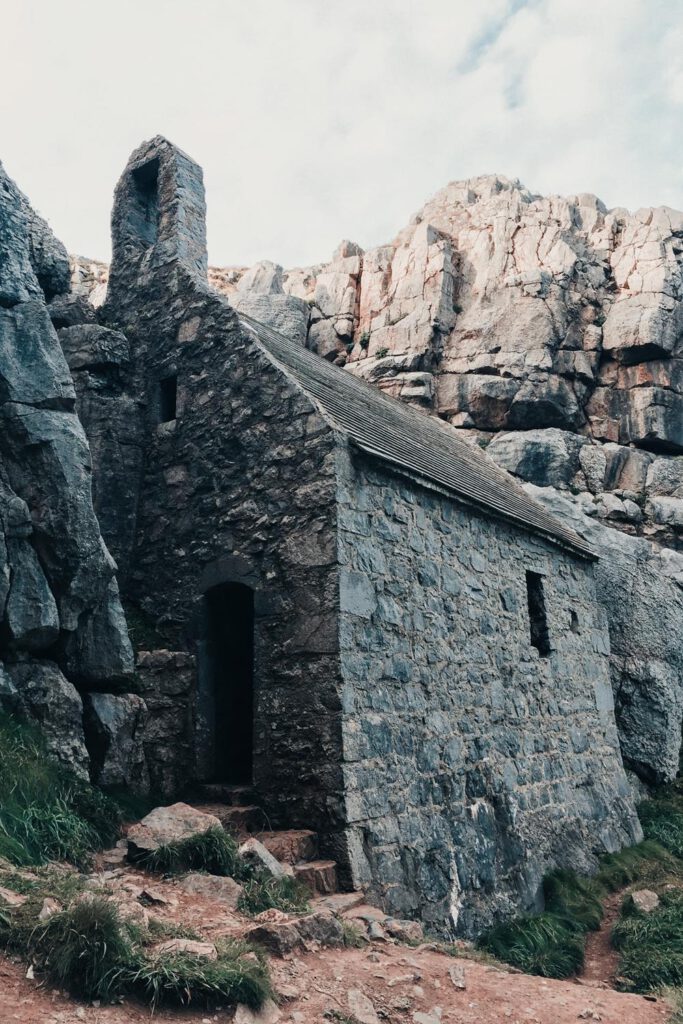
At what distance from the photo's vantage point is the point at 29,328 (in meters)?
Result: 7.87

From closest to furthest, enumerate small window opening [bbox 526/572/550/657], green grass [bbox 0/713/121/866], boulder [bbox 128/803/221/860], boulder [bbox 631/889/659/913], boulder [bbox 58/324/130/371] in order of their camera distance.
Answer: green grass [bbox 0/713/121/866] → boulder [bbox 128/803/221/860] → boulder [bbox 631/889/659/913] → boulder [bbox 58/324/130/371] → small window opening [bbox 526/572/550/657]

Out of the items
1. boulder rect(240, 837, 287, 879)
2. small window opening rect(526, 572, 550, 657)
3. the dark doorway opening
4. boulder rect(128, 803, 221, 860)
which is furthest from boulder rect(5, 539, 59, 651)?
small window opening rect(526, 572, 550, 657)

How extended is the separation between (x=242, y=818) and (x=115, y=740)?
137 centimetres

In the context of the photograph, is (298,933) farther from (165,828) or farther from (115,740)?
(115,740)

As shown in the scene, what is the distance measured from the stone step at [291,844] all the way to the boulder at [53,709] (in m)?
1.64

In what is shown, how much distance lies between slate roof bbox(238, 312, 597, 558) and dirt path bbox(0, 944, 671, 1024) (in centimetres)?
463

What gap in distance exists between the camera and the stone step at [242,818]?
7379mm

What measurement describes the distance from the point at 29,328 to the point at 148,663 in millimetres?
3599

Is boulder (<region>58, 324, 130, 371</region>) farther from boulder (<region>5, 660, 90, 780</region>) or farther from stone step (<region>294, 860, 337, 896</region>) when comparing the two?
stone step (<region>294, 860, 337, 896</region>)

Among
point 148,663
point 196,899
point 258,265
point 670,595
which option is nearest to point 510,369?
point 670,595

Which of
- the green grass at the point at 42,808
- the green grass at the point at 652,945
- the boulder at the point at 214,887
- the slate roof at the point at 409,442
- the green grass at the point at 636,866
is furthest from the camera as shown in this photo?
the green grass at the point at 636,866

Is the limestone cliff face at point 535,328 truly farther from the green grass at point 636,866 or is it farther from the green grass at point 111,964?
the green grass at point 111,964

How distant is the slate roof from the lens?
8.95 metres

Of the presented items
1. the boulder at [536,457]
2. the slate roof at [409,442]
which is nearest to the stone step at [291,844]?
the slate roof at [409,442]
